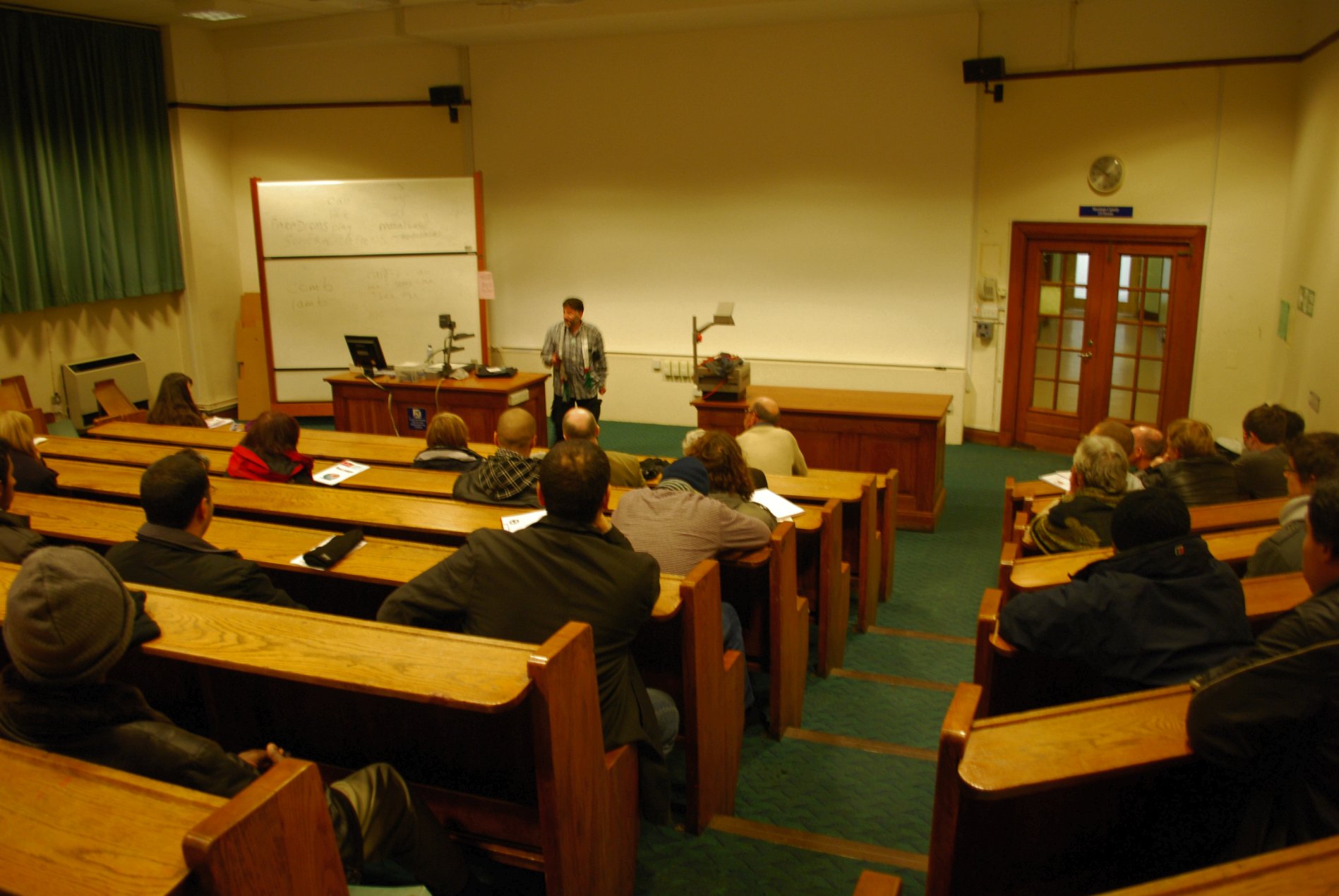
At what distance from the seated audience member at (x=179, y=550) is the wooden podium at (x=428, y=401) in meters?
4.04

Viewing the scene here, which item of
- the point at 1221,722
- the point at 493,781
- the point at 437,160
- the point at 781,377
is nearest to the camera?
the point at 1221,722

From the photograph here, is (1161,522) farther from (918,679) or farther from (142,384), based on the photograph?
(142,384)

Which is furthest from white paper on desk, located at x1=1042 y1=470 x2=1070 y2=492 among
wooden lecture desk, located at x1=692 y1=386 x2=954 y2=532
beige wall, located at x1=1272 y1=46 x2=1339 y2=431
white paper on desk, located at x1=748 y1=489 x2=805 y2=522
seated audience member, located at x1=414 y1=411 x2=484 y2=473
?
seated audience member, located at x1=414 y1=411 x2=484 y2=473

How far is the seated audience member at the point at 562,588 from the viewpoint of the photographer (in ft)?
7.34

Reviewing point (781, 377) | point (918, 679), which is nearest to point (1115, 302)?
point (781, 377)

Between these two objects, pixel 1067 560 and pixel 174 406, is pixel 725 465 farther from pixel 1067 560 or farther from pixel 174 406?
pixel 174 406

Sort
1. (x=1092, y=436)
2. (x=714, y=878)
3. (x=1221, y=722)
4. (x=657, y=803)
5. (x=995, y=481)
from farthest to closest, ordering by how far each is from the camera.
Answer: (x=995, y=481)
(x=1092, y=436)
(x=714, y=878)
(x=657, y=803)
(x=1221, y=722)

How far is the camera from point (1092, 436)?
12.1ft

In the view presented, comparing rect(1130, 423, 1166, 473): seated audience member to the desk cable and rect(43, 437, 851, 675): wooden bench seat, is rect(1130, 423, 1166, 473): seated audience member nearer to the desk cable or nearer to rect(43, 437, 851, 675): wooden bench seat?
rect(43, 437, 851, 675): wooden bench seat

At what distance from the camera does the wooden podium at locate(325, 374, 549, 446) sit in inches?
263

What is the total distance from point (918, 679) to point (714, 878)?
5.06 feet

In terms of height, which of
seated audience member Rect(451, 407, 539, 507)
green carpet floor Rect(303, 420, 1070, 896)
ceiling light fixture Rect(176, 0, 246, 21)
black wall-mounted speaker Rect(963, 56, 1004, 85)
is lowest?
green carpet floor Rect(303, 420, 1070, 896)

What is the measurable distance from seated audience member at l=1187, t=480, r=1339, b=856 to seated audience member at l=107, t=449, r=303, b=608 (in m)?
2.08

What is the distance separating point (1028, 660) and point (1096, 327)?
5321 mm
